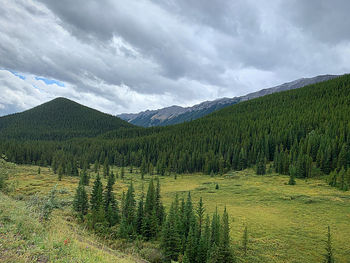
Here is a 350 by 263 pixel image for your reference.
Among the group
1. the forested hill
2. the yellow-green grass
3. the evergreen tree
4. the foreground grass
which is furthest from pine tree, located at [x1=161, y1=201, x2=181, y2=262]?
the forested hill

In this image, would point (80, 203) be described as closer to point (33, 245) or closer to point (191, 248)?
point (191, 248)

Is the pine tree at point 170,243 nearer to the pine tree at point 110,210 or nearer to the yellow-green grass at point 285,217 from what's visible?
the yellow-green grass at point 285,217

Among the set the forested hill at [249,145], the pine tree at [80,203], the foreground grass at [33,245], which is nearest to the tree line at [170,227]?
the pine tree at [80,203]

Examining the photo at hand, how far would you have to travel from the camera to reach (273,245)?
28406 mm

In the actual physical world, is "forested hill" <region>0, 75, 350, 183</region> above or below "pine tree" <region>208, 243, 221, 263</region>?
above

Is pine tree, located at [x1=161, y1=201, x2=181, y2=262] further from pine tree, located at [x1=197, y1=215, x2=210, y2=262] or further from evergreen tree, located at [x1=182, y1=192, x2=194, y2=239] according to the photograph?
evergreen tree, located at [x1=182, y1=192, x2=194, y2=239]

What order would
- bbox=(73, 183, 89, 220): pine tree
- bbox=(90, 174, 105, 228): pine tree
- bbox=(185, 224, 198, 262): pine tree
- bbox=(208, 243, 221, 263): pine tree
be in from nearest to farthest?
bbox=(208, 243, 221, 263): pine tree < bbox=(185, 224, 198, 262): pine tree < bbox=(90, 174, 105, 228): pine tree < bbox=(73, 183, 89, 220): pine tree

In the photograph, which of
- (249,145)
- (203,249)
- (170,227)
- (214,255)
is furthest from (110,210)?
(249,145)

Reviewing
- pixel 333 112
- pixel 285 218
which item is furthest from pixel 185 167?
pixel 333 112

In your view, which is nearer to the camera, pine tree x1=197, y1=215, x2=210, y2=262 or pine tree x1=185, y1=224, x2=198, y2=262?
pine tree x1=197, y1=215, x2=210, y2=262

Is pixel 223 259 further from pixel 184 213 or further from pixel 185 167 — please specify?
pixel 185 167

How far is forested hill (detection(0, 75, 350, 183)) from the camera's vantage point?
84.9 metres

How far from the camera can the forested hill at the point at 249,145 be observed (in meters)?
84.9

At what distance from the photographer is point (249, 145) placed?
114875 millimetres
